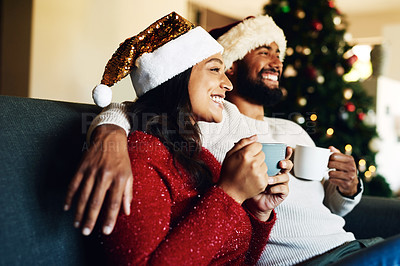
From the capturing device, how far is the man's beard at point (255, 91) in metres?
1.59

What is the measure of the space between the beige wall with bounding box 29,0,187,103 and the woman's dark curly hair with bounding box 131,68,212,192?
2.29 m

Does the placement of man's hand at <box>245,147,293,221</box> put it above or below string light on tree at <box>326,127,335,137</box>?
above

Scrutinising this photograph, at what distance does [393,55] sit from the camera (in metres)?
5.41

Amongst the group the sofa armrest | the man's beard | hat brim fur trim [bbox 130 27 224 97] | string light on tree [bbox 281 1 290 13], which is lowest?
the sofa armrest

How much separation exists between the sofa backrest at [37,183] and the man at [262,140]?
0.12 m

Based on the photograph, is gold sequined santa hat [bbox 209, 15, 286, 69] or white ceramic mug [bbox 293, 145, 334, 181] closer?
white ceramic mug [bbox 293, 145, 334, 181]

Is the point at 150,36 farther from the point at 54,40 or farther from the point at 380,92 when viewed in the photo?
the point at 380,92

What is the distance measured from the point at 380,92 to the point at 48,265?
472 centimetres

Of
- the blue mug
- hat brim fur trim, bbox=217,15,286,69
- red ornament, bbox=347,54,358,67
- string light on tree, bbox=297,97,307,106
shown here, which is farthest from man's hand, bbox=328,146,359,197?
red ornament, bbox=347,54,358,67

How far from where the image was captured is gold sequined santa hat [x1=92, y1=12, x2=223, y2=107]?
3.13 feet

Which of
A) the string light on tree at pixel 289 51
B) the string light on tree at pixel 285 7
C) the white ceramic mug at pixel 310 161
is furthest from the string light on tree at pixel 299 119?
the white ceramic mug at pixel 310 161

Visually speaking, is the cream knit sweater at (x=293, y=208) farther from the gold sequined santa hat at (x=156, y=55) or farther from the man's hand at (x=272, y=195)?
the man's hand at (x=272, y=195)

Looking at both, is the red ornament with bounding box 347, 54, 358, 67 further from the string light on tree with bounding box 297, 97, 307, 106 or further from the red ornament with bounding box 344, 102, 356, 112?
the string light on tree with bounding box 297, 97, 307, 106

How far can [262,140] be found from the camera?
55.6 inches
